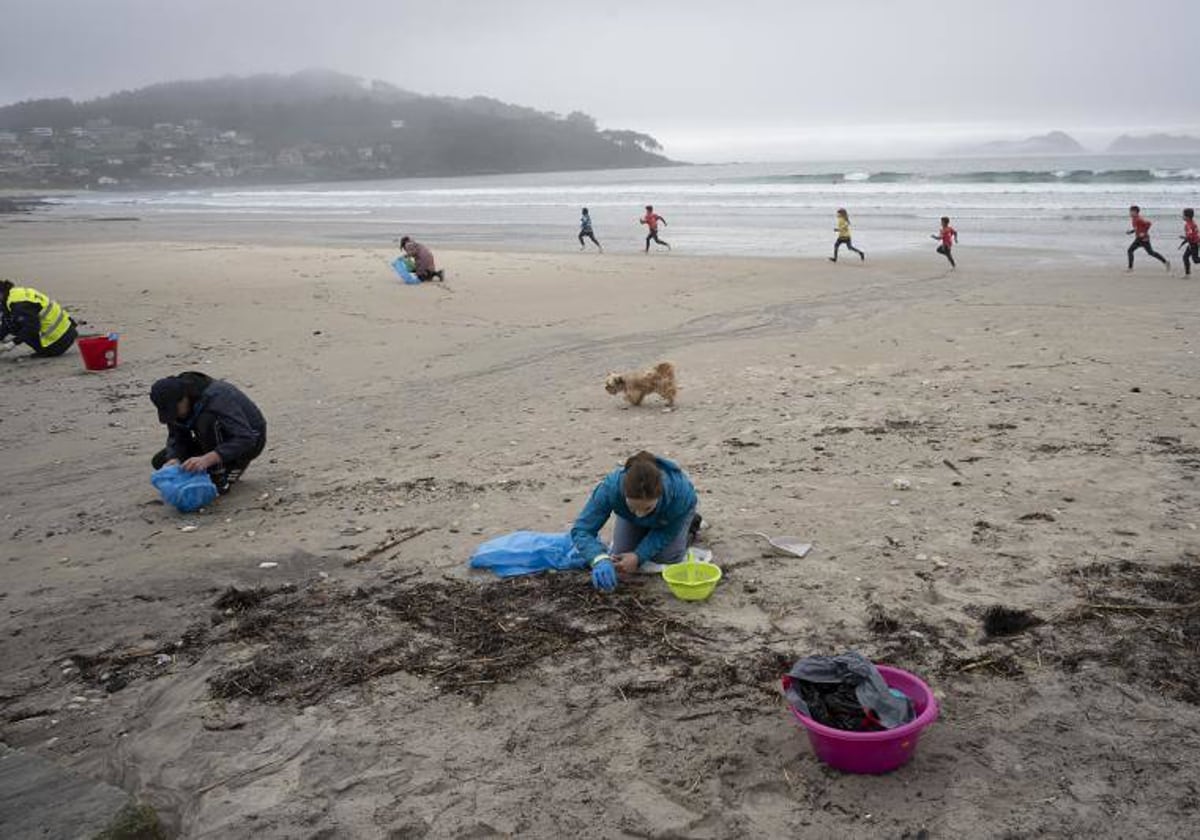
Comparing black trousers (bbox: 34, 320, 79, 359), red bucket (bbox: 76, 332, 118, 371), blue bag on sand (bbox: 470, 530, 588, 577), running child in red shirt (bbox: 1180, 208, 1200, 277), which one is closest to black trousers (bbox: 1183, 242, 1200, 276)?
running child in red shirt (bbox: 1180, 208, 1200, 277)

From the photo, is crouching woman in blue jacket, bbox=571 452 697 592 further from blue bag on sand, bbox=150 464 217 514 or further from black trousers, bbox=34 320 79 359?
black trousers, bbox=34 320 79 359

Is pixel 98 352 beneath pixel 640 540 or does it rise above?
above

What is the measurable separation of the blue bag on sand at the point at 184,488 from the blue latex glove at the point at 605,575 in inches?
124

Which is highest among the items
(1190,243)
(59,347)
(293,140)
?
(293,140)

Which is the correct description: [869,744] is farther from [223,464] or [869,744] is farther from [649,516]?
[223,464]

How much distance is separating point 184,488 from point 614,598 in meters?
3.30

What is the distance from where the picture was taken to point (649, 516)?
4.68m

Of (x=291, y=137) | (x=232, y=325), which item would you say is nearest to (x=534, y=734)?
(x=232, y=325)

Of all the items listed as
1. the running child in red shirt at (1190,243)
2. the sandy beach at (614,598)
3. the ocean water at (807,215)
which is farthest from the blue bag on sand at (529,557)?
the ocean water at (807,215)

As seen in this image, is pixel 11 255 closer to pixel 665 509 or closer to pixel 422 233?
pixel 422 233

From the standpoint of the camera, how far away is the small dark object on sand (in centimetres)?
407

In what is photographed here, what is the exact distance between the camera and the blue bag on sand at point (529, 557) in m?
4.93

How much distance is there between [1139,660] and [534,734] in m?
2.63

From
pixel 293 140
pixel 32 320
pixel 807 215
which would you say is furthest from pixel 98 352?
pixel 293 140
